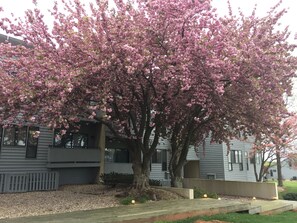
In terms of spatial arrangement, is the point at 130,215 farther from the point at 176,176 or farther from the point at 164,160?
the point at 164,160

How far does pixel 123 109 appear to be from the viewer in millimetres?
12625

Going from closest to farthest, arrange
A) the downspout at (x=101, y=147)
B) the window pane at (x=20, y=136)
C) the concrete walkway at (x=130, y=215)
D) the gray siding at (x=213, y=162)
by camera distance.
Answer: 1. the concrete walkway at (x=130, y=215)
2. the window pane at (x=20, y=136)
3. the downspout at (x=101, y=147)
4. the gray siding at (x=213, y=162)

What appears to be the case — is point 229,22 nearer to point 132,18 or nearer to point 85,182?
point 132,18

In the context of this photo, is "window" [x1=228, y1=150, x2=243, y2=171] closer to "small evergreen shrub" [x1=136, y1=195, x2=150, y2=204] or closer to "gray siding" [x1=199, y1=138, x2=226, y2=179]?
"gray siding" [x1=199, y1=138, x2=226, y2=179]

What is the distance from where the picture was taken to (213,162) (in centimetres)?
2752

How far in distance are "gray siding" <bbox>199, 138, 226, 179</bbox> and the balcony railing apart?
39.7 feet

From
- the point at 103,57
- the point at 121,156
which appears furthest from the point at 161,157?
the point at 103,57

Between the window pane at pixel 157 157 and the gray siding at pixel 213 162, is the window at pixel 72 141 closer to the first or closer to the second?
the window pane at pixel 157 157

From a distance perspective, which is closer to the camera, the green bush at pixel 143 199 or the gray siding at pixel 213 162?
the green bush at pixel 143 199

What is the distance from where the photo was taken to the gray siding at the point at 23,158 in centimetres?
1517

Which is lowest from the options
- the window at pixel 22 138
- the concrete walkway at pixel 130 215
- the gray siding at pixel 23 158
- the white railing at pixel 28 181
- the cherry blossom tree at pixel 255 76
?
the concrete walkway at pixel 130 215

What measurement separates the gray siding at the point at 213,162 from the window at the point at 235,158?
1300 mm

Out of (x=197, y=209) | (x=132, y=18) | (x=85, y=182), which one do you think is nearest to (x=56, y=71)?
(x=132, y=18)

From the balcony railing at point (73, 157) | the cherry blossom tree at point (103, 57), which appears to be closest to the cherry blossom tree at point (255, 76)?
the cherry blossom tree at point (103, 57)
